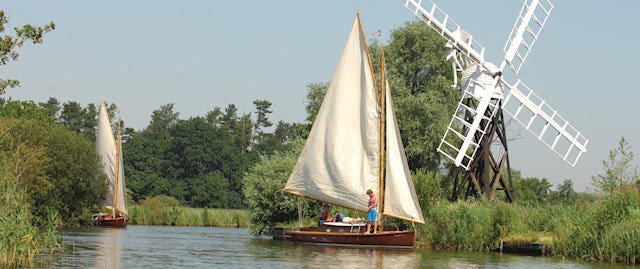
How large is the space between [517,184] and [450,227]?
64.2 metres

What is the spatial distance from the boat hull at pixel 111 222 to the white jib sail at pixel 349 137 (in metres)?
31.5

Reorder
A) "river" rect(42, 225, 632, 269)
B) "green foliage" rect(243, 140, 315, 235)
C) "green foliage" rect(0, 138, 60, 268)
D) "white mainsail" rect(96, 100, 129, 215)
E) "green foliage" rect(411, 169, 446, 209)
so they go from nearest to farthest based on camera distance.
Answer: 1. "green foliage" rect(0, 138, 60, 268)
2. "river" rect(42, 225, 632, 269)
3. "green foliage" rect(411, 169, 446, 209)
4. "green foliage" rect(243, 140, 315, 235)
5. "white mainsail" rect(96, 100, 129, 215)

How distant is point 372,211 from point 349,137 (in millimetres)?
3426

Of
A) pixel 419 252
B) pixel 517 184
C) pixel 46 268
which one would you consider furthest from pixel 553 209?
pixel 517 184

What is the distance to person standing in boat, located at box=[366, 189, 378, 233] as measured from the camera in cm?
3891

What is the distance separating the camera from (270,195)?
2068 inches

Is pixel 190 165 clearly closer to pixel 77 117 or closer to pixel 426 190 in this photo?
pixel 77 117

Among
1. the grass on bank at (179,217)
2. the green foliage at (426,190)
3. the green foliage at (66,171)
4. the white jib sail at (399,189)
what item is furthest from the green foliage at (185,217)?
the white jib sail at (399,189)

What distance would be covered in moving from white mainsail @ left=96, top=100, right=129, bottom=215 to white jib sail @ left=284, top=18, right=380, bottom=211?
34.3 m

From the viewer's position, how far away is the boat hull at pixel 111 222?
6994cm

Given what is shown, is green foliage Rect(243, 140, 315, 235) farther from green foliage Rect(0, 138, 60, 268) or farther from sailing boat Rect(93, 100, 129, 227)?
green foliage Rect(0, 138, 60, 268)

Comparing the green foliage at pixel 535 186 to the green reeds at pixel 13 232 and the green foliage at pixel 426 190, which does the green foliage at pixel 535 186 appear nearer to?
the green foliage at pixel 426 190

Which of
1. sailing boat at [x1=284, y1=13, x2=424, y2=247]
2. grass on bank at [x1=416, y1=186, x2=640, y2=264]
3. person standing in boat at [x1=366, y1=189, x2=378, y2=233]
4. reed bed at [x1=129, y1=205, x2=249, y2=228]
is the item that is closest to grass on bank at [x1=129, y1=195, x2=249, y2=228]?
reed bed at [x1=129, y1=205, x2=249, y2=228]

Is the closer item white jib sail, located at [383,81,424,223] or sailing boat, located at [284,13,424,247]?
white jib sail, located at [383,81,424,223]
